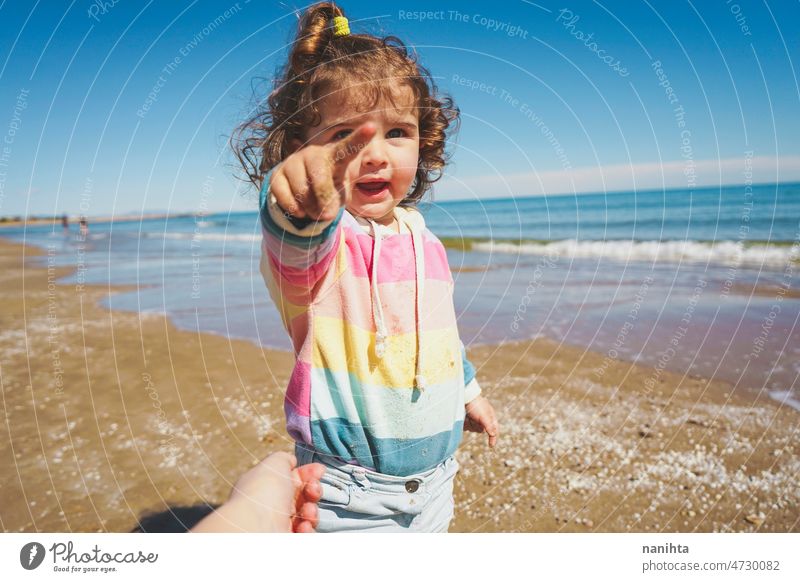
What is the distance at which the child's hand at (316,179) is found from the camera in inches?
34.0

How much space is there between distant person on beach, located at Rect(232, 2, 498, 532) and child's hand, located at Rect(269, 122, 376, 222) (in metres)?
0.21

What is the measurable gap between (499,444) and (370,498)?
168 centimetres

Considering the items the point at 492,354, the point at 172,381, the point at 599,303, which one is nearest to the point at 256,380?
the point at 172,381

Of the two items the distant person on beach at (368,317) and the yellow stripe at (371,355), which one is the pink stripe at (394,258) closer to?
the distant person on beach at (368,317)

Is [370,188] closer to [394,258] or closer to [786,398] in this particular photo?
[394,258]

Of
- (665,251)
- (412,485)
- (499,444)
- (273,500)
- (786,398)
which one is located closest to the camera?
(273,500)

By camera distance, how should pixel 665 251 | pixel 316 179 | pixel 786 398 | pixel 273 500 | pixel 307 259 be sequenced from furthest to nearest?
pixel 665 251 < pixel 786 398 < pixel 273 500 < pixel 307 259 < pixel 316 179

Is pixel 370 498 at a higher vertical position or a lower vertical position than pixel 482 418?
lower

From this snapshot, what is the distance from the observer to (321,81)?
1392 mm

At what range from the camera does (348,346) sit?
4.31ft

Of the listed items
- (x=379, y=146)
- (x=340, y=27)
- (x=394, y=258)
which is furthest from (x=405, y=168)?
(x=340, y=27)

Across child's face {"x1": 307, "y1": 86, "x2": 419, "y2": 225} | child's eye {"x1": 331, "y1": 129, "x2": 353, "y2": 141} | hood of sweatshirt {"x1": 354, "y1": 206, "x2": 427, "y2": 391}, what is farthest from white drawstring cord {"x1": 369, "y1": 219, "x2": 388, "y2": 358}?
child's eye {"x1": 331, "y1": 129, "x2": 353, "y2": 141}

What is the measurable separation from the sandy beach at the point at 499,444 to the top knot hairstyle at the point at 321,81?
168 centimetres

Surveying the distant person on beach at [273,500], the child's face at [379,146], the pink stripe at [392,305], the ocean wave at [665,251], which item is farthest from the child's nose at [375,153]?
the ocean wave at [665,251]
